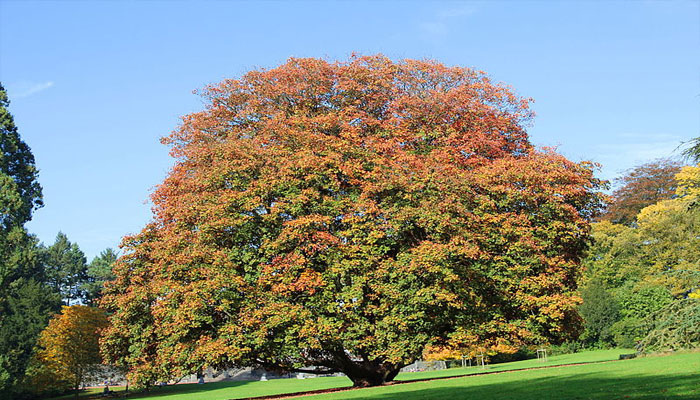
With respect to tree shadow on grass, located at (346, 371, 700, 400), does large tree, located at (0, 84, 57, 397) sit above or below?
above

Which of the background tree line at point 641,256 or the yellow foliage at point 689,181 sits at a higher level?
the yellow foliage at point 689,181

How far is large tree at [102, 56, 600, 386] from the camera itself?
19828 millimetres

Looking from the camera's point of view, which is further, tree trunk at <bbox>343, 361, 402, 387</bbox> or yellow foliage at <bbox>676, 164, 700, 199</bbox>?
yellow foliage at <bbox>676, 164, 700, 199</bbox>

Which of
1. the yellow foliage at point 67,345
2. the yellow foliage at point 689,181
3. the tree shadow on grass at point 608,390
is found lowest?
the tree shadow on grass at point 608,390

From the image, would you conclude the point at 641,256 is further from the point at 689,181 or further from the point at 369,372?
the point at 369,372

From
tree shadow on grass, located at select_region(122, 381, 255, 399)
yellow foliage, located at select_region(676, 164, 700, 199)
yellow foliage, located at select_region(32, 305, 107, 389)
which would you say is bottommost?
tree shadow on grass, located at select_region(122, 381, 255, 399)

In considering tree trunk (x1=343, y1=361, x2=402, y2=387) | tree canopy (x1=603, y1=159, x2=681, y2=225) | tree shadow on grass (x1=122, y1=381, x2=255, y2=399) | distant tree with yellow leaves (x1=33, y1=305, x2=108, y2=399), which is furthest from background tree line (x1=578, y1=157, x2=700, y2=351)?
distant tree with yellow leaves (x1=33, y1=305, x2=108, y2=399)

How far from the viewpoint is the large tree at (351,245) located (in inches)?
781

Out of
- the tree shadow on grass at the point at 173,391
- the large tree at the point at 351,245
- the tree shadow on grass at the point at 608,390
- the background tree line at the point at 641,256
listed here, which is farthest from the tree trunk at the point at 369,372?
the tree shadow on grass at the point at 173,391

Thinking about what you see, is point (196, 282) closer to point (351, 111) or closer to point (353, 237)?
point (353, 237)

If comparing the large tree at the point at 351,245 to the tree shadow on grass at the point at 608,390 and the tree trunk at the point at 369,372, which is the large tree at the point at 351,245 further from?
the tree shadow on grass at the point at 608,390

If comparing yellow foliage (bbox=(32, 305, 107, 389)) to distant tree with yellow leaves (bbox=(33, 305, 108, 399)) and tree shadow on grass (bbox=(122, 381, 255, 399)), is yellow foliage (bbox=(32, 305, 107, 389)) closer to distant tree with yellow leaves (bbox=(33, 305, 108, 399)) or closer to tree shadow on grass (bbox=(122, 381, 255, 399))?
distant tree with yellow leaves (bbox=(33, 305, 108, 399))

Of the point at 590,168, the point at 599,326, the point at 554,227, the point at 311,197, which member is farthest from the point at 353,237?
the point at 599,326

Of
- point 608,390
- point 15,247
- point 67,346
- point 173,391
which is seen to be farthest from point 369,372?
point 173,391
